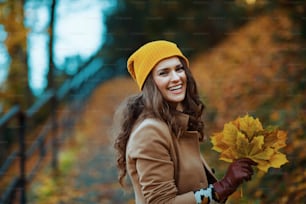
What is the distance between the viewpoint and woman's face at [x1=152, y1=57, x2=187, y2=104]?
2436 millimetres

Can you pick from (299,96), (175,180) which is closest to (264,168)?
(175,180)

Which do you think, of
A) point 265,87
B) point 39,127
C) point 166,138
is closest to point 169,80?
point 166,138

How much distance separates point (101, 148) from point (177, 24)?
6.09 ft

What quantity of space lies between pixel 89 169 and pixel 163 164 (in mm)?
4305

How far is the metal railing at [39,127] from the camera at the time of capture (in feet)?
16.8

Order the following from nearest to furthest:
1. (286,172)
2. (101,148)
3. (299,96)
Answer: (286,172) → (299,96) → (101,148)

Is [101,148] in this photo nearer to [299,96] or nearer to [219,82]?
[219,82]

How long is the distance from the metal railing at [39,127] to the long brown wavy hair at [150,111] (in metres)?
2.39

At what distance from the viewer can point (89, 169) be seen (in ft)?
21.4

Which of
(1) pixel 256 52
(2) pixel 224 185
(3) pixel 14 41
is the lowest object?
(2) pixel 224 185

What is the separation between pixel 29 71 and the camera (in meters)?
6.27

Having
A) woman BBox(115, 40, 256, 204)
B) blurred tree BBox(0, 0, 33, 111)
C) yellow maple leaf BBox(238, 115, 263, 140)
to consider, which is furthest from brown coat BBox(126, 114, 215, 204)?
blurred tree BBox(0, 0, 33, 111)

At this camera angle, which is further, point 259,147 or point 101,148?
point 101,148

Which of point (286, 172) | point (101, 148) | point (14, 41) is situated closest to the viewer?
point (286, 172)
